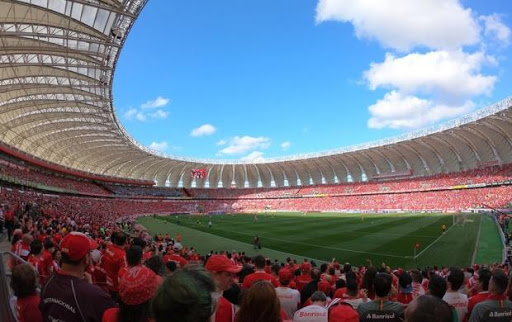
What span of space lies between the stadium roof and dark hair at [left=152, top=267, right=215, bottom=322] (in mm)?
20824

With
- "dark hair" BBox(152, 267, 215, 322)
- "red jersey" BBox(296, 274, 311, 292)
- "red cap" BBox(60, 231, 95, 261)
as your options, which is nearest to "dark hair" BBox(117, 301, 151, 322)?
"dark hair" BBox(152, 267, 215, 322)

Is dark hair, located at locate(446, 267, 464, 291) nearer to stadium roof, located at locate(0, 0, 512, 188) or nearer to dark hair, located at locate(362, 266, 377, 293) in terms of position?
dark hair, located at locate(362, 266, 377, 293)

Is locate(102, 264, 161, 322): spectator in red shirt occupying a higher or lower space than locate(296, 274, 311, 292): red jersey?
higher

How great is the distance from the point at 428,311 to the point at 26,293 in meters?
3.97

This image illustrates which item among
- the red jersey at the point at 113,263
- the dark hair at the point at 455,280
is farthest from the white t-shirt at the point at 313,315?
the red jersey at the point at 113,263

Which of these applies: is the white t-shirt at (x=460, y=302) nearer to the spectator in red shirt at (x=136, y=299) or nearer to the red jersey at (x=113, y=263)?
the spectator in red shirt at (x=136, y=299)

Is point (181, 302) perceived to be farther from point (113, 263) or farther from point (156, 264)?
point (113, 263)

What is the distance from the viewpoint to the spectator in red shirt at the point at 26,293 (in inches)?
151

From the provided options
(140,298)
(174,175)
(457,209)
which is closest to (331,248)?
(140,298)

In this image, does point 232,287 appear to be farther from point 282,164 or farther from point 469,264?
point 282,164

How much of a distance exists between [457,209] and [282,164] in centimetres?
4184

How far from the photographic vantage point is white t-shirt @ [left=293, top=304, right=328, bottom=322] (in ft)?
13.3

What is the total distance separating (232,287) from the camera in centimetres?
442

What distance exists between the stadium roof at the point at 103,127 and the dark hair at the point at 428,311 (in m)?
21.3
